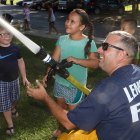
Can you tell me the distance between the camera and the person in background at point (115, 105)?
2746 millimetres

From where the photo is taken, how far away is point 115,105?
2736 mm

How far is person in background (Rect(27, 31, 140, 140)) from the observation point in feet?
9.01

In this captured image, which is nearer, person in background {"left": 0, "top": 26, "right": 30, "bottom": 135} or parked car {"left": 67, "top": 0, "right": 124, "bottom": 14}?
person in background {"left": 0, "top": 26, "right": 30, "bottom": 135}

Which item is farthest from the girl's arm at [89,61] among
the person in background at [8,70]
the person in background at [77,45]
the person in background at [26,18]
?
the person in background at [26,18]

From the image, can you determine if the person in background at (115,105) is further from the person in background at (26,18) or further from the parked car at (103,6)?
the parked car at (103,6)

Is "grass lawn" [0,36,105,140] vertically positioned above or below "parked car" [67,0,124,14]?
above

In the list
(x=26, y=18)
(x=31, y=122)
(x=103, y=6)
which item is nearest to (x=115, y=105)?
(x=31, y=122)

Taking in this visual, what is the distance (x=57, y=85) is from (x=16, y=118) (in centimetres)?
157

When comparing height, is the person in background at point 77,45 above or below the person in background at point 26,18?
above

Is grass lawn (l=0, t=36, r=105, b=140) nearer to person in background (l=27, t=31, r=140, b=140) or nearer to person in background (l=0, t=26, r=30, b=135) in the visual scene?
person in background (l=0, t=26, r=30, b=135)

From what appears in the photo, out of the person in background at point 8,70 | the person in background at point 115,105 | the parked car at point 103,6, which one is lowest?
the parked car at point 103,6

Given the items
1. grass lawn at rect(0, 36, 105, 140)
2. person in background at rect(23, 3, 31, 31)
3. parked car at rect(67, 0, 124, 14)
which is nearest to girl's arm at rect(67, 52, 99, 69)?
grass lawn at rect(0, 36, 105, 140)

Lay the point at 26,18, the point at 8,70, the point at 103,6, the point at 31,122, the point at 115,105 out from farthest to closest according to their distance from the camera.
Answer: the point at 103,6 → the point at 26,18 → the point at 31,122 → the point at 8,70 → the point at 115,105

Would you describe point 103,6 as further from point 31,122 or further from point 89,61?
point 89,61
